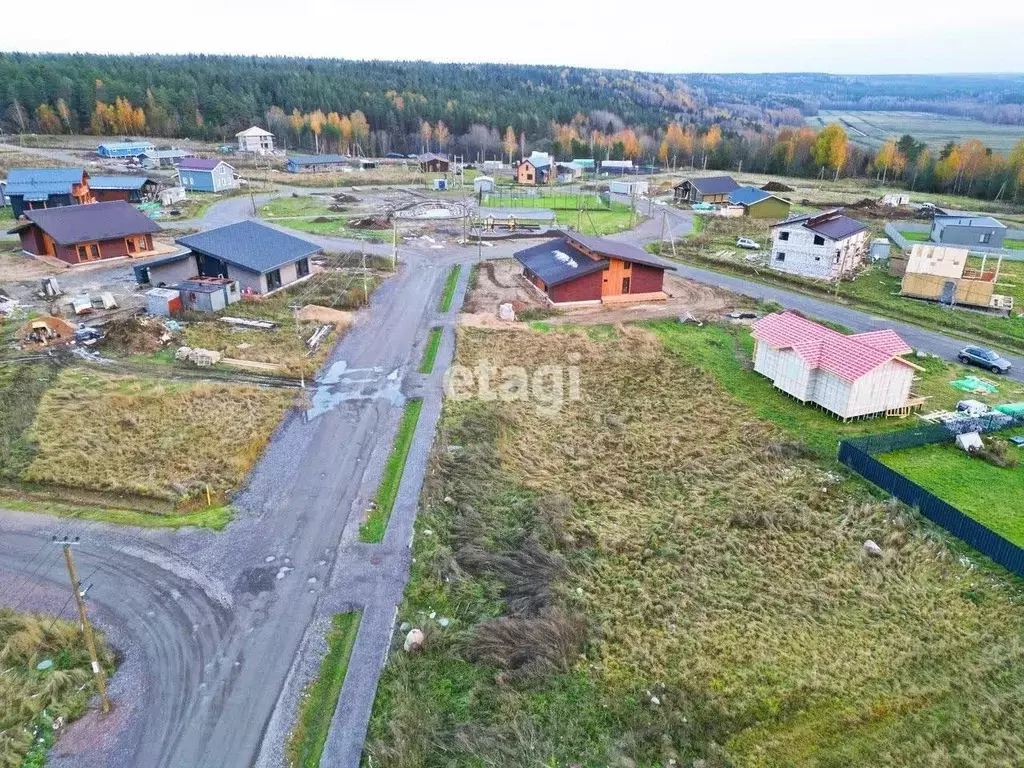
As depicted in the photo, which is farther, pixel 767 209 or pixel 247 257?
pixel 767 209

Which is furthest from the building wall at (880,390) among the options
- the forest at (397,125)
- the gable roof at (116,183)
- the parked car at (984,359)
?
the forest at (397,125)

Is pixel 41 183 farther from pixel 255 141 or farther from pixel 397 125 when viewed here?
pixel 397 125

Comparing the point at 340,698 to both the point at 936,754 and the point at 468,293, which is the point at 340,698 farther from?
the point at 468,293

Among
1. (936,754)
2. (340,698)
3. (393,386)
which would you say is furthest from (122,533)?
(936,754)

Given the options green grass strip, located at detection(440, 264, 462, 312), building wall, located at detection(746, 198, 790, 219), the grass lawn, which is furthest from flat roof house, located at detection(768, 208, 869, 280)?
the grass lawn

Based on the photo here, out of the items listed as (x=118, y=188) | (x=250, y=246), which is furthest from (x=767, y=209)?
(x=118, y=188)

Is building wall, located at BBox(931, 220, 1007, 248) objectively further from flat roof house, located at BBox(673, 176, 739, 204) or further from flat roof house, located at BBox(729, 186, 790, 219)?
flat roof house, located at BBox(673, 176, 739, 204)
